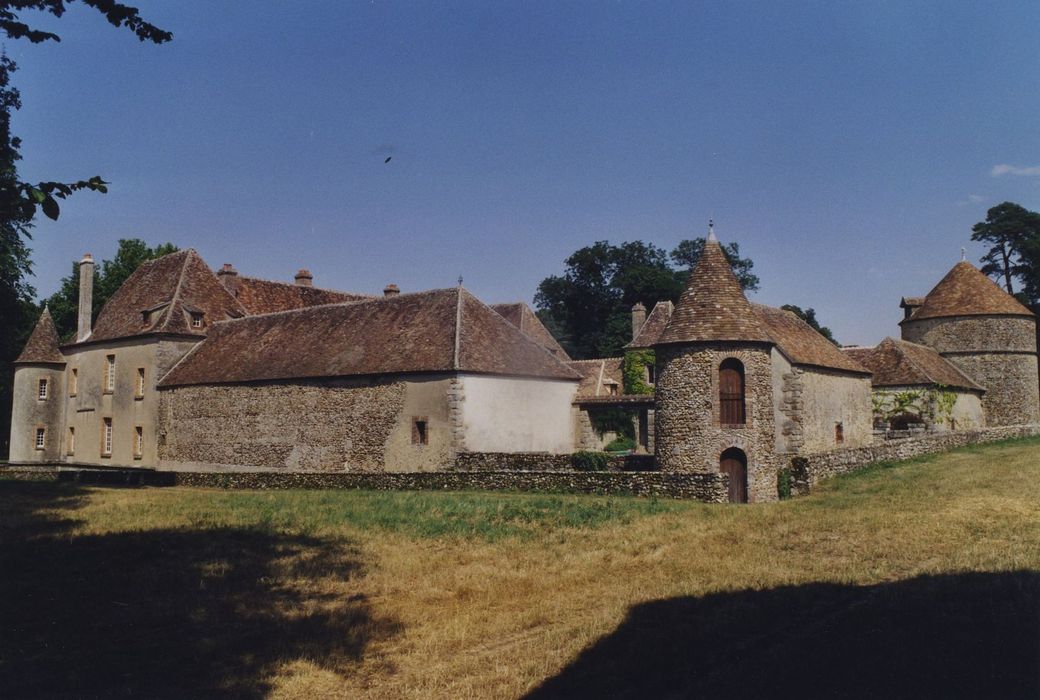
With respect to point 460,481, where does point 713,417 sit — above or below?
above

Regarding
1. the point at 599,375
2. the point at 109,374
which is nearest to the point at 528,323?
the point at 599,375

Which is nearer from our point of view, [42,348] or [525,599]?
[525,599]

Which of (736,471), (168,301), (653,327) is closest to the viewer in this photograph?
(736,471)

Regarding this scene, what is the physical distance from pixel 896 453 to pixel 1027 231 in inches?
1710

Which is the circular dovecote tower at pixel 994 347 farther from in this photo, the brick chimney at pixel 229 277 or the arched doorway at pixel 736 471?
the brick chimney at pixel 229 277

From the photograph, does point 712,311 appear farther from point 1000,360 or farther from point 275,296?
point 1000,360

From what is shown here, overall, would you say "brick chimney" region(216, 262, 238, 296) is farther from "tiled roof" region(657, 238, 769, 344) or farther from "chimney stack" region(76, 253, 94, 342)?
"tiled roof" region(657, 238, 769, 344)

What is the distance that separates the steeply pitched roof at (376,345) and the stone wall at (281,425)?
611 millimetres

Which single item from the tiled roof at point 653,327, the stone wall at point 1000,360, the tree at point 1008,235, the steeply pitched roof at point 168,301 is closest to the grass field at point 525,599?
the steeply pitched roof at point 168,301

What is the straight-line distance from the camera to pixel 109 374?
1459 inches

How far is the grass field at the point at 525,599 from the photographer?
8414 millimetres

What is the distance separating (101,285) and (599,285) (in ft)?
152

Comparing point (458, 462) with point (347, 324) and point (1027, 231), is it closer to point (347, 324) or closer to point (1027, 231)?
point (347, 324)

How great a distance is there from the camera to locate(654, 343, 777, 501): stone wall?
22094 mm
